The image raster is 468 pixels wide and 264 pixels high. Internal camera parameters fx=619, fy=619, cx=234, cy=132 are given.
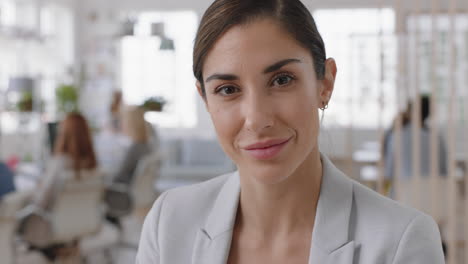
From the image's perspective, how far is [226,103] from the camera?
1039 mm

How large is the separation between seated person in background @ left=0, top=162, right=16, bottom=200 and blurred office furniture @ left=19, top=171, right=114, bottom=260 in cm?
29

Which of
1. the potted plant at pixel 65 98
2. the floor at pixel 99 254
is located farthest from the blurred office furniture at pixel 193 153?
the floor at pixel 99 254

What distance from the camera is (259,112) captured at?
990 mm

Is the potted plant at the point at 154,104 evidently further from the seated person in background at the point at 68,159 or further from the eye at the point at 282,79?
the eye at the point at 282,79

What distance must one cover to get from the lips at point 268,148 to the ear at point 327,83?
14 cm

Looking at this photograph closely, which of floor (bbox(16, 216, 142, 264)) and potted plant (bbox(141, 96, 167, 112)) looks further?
potted plant (bbox(141, 96, 167, 112))

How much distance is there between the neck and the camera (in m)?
1.13

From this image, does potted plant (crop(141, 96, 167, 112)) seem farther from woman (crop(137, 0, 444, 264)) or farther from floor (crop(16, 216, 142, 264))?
woman (crop(137, 0, 444, 264))

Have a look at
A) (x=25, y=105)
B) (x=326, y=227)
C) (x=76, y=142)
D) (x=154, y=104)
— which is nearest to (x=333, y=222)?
(x=326, y=227)

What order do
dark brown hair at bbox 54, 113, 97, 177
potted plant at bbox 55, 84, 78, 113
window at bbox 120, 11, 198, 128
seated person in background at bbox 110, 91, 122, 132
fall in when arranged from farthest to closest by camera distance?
1. window at bbox 120, 11, 198, 128
2. potted plant at bbox 55, 84, 78, 113
3. seated person in background at bbox 110, 91, 122, 132
4. dark brown hair at bbox 54, 113, 97, 177

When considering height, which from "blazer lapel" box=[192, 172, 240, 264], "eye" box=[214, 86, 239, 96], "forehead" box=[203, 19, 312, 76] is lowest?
"blazer lapel" box=[192, 172, 240, 264]

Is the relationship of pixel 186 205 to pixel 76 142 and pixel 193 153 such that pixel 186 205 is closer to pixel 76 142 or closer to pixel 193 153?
pixel 76 142

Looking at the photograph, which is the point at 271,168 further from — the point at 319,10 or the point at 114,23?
the point at 114,23

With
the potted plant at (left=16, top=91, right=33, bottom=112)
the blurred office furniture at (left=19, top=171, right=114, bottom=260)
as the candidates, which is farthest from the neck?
the potted plant at (left=16, top=91, right=33, bottom=112)
